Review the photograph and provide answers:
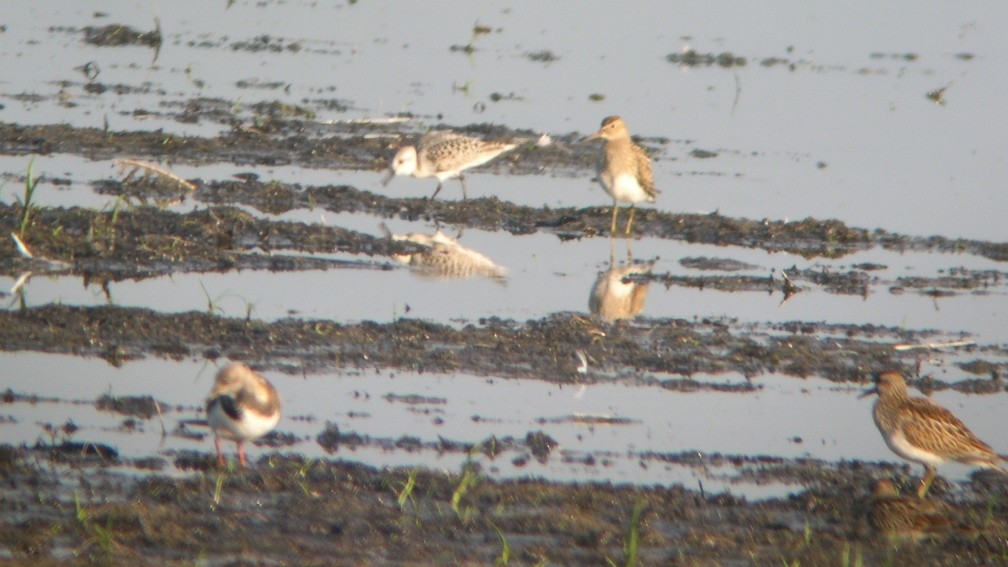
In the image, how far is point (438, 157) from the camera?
1537 centimetres

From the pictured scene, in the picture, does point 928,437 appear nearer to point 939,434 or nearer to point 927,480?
point 939,434

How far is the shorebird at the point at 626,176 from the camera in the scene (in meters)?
14.2

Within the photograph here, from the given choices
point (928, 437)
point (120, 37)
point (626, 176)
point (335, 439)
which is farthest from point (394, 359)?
point (120, 37)

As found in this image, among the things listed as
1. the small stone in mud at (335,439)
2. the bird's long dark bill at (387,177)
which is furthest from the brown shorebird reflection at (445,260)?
the small stone in mud at (335,439)

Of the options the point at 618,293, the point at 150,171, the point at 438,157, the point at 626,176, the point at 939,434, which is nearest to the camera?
the point at 939,434

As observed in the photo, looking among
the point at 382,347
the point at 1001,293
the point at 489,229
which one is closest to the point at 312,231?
the point at 489,229

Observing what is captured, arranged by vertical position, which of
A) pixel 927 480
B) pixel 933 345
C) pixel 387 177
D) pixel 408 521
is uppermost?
pixel 387 177

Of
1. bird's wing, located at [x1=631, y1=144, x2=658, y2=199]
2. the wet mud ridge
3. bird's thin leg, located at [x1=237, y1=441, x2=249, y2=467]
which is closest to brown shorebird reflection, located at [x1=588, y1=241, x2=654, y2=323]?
the wet mud ridge

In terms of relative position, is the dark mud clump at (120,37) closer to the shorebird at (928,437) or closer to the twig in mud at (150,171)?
the twig in mud at (150,171)

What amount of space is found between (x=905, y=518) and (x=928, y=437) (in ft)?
3.14

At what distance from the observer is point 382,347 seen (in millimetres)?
10078

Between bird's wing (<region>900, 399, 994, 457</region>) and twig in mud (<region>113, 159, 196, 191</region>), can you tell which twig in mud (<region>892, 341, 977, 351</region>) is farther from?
twig in mud (<region>113, 159, 196, 191</region>)

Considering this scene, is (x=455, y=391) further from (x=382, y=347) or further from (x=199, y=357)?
(x=199, y=357)

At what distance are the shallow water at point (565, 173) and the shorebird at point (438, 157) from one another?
30 cm
